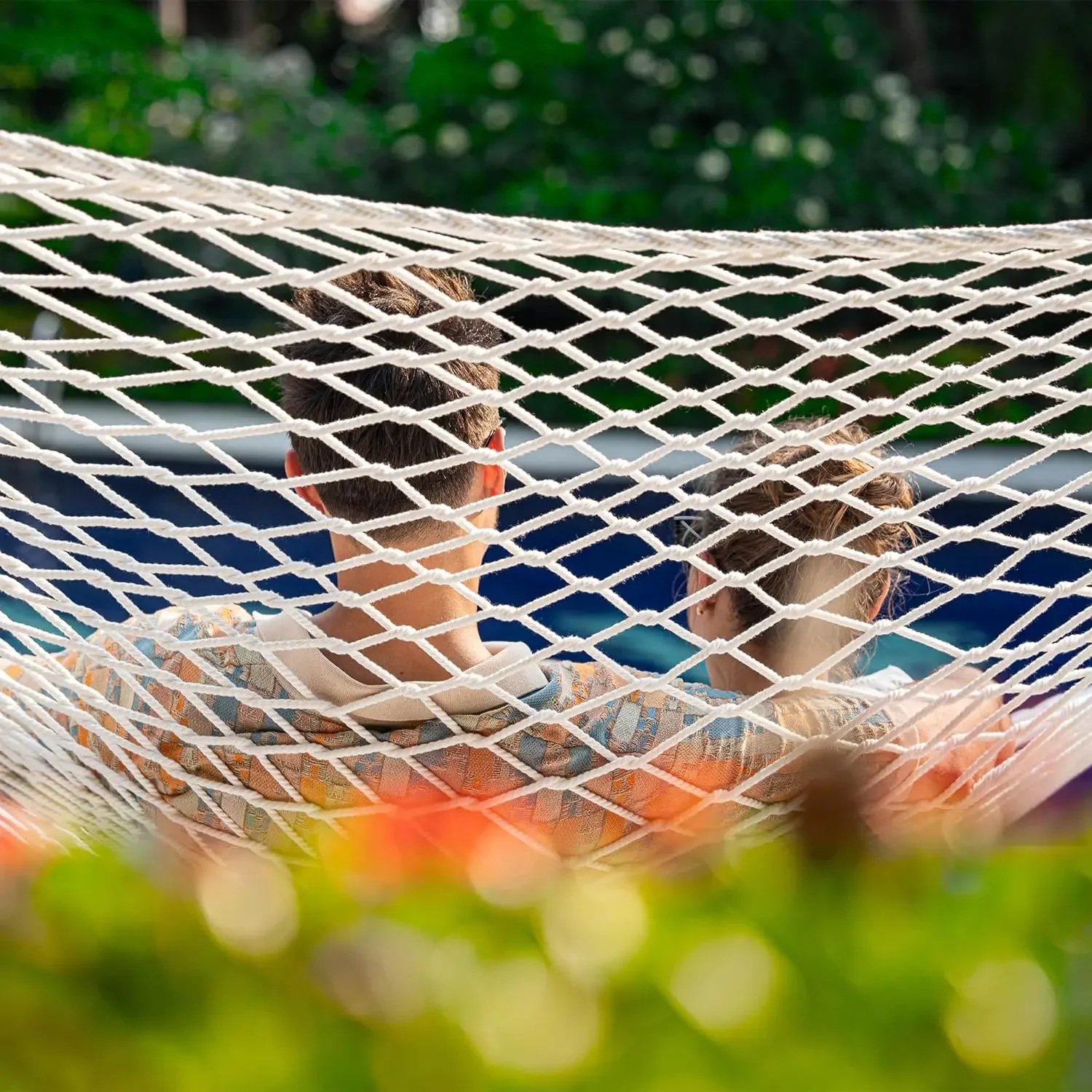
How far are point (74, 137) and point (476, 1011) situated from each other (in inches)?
282

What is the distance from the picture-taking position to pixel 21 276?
131 centimetres

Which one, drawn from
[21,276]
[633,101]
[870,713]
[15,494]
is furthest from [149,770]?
[633,101]

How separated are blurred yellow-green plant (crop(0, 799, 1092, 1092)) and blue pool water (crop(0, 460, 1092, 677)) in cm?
303

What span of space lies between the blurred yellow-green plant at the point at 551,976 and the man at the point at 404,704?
721mm

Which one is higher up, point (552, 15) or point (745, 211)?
point (552, 15)

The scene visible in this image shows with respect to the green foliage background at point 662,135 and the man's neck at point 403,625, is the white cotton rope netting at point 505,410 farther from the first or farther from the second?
the green foliage background at point 662,135

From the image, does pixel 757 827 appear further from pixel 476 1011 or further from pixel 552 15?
pixel 552 15

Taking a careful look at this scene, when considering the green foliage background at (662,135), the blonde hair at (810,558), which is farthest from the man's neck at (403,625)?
the green foliage background at (662,135)

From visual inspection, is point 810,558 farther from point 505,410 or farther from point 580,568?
point 580,568

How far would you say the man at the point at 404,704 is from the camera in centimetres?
127

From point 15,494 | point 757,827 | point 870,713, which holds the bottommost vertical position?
point 757,827

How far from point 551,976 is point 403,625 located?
0.89 m

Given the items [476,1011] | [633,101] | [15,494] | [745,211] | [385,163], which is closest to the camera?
[476,1011]

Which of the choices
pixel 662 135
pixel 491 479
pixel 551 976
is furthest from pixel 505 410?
pixel 662 135
